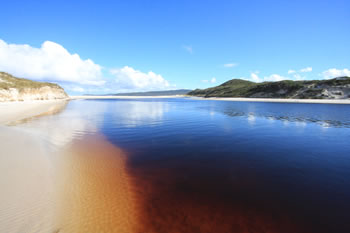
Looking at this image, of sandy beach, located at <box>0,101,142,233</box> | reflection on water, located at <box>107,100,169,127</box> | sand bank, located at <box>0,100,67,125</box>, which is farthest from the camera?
sand bank, located at <box>0,100,67,125</box>

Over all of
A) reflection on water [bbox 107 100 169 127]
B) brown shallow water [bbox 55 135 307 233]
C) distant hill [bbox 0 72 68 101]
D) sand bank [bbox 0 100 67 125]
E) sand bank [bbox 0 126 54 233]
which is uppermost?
distant hill [bbox 0 72 68 101]

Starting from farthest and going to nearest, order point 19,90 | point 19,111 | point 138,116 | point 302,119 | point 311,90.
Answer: point 311,90, point 19,90, point 19,111, point 138,116, point 302,119

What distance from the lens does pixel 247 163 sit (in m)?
9.39

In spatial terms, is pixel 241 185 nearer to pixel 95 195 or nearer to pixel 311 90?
pixel 95 195

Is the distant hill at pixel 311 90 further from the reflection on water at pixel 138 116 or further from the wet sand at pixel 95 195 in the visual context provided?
the wet sand at pixel 95 195

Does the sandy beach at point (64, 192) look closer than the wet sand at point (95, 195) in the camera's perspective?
Yes

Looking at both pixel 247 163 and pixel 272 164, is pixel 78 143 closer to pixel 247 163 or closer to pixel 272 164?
pixel 247 163

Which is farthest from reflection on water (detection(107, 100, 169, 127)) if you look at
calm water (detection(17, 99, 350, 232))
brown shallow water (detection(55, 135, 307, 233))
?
brown shallow water (detection(55, 135, 307, 233))

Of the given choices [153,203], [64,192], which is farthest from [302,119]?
[64,192]

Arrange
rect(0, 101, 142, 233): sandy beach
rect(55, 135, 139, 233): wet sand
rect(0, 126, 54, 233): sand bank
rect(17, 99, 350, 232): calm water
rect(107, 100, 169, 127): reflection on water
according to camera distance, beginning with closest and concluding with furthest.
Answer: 1. rect(0, 126, 54, 233): sand bank
2. rect(0, 101, 142, 233): sandy beach
3. rect(55, 135, 139, 233): wet sand
4. rect(17, 99, 350, 232): calm water
5. rect(107, 100, 169, 127): reflection on water

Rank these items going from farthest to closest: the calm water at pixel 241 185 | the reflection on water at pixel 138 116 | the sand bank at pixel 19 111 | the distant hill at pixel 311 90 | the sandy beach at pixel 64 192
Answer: the distant hill at pixel 311 90, the sand bank at pixel 19 111, the reflection on water at pixel 138 116, the calm water at pixel 241 185, the sandy beach at pixel 64 192

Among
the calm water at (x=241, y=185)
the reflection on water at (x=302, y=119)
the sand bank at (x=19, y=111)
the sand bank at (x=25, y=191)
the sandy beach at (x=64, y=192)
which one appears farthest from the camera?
the sand bank at (x=19, y=111)

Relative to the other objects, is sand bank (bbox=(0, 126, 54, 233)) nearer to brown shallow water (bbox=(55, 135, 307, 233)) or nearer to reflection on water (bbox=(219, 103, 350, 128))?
A: brown shallow water (bbox=(55, 135, 307, 233))

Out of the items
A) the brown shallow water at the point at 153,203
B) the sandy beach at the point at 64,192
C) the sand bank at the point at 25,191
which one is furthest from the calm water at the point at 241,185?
the sand bank at the point at 25,191
